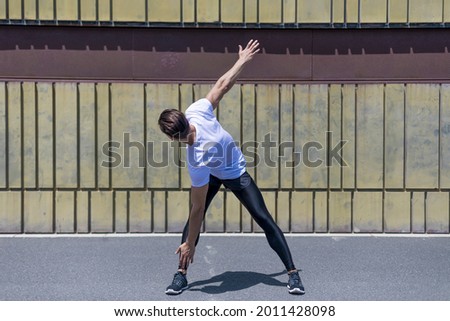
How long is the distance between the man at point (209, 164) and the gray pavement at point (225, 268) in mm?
282


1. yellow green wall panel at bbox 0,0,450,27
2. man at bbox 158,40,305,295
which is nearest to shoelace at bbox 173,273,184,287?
man at bbox 158,40,305,295

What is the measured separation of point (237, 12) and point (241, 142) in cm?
134

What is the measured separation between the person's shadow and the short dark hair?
1.28 m

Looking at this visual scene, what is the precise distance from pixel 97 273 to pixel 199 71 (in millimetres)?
2682

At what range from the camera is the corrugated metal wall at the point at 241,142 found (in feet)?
28.7

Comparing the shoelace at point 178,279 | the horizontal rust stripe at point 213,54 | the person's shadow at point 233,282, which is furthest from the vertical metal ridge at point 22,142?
the shoelace at point 178,279

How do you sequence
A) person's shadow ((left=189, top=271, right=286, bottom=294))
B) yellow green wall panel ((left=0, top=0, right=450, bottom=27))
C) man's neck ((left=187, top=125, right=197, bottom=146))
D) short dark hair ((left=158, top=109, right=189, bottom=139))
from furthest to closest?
yellow green wall panel ((left=0, top=0, right=450, bottom=27)), person's shadow ((left=189, top=271, right=286, bottom=294)), man's neck ((left=187, top=125, right=197, bottom=146)), short dark hair ((left=158, top=109, right=189, bottom=139))

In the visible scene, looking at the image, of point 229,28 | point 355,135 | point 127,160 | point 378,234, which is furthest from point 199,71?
point 378,234

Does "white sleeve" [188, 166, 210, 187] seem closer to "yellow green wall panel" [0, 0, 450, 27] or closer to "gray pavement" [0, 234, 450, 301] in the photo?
"gray pavement" [0, 234, 450, 301]

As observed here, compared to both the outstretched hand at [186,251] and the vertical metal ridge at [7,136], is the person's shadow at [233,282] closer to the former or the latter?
the outstretched hand at [186,251]

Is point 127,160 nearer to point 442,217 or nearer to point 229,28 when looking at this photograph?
point 229,28

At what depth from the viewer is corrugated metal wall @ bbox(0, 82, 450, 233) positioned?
28.8ft

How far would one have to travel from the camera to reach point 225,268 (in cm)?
735

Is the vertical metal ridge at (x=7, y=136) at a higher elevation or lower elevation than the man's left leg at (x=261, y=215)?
higher
